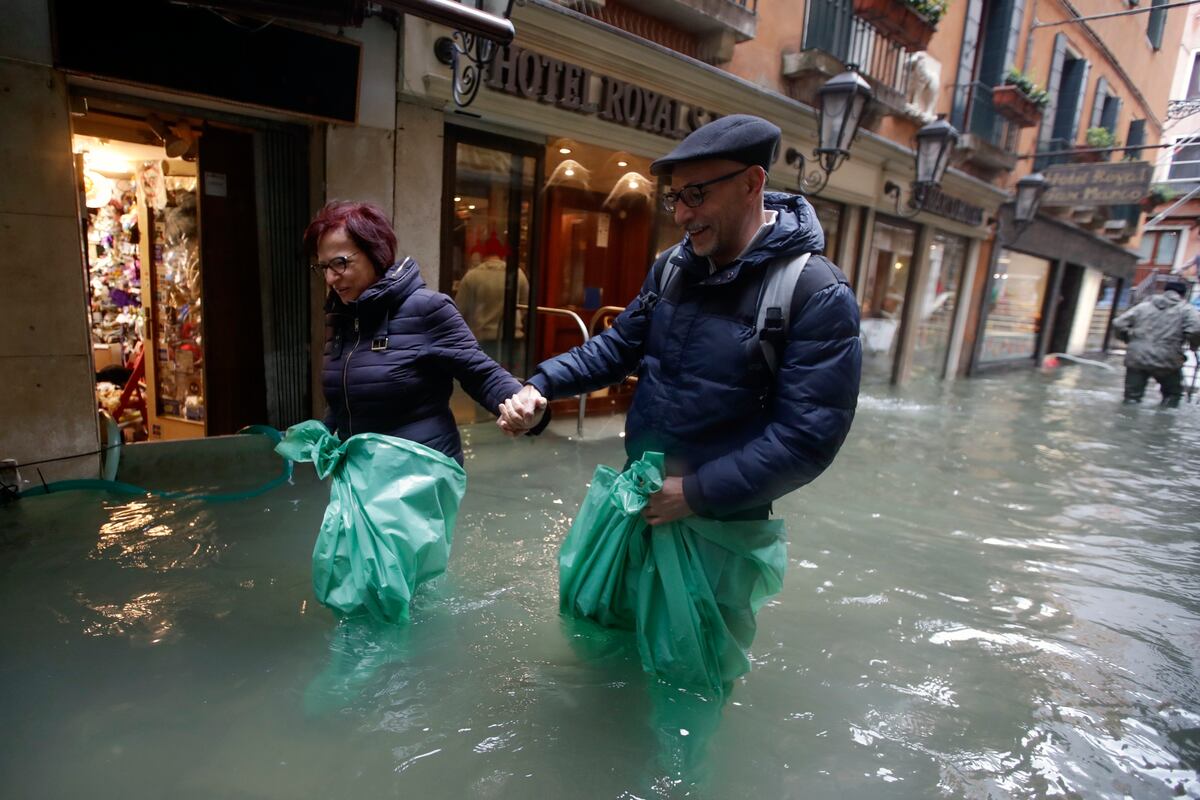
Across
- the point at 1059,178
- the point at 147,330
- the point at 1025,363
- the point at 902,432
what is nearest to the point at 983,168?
the point at 1059,178

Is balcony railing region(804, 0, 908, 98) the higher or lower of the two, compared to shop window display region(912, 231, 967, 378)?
higher

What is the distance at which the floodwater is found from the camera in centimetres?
221

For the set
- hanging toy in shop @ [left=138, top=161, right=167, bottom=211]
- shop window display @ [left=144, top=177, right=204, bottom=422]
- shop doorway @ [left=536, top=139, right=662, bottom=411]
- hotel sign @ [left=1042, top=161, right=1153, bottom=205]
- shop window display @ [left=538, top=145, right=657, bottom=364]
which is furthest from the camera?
hotel sign @ [left=1042, top=161, right=1153, bottom=205]

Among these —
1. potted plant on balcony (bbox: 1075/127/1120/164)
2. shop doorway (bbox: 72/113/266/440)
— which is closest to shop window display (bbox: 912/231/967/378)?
potted plant on balcony (bbox: 1075/127/1120/164)

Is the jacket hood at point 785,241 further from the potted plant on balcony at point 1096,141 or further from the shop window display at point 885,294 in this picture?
the potted plant on balcony at point 1096,141

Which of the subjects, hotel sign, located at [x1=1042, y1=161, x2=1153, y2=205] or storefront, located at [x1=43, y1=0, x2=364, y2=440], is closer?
storefront, located at [x1=43, y1=0, x2=364, y2=440]

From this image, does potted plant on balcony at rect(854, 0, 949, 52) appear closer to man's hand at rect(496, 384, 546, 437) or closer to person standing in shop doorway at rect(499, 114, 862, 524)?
person standing in shop doorway at rect(499, 114, 862, 524)

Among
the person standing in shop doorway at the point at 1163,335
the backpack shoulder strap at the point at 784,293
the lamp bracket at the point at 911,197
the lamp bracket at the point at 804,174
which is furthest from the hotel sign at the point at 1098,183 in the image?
the backpack shoulder strap at the point at 784,293

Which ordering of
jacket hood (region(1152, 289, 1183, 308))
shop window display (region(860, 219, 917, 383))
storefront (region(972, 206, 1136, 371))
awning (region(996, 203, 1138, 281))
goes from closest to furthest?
Result: jacket hood (region(1152, 289, 1183, 308)), shop window display (region(860, 219, 917, 383)), awning (region(996, 203, 1138, 281)), storefront (region(972, 206, 1136, 371))

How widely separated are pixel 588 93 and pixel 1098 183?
36.5ft

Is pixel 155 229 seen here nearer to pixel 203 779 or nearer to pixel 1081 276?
pixel 203 779

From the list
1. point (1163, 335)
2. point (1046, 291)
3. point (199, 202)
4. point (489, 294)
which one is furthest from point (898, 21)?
point (1046, 291)

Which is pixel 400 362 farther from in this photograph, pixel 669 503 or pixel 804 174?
pixel 804 174

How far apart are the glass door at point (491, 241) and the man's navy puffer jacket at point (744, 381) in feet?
14.1
